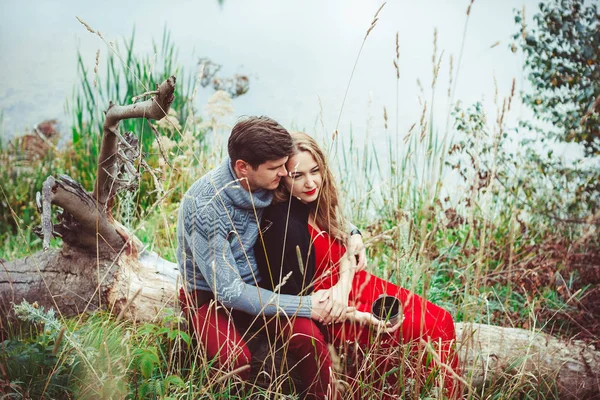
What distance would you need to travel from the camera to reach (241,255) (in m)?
2.26

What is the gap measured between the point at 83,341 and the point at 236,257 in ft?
2.24

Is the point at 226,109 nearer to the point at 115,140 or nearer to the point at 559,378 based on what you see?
the point at 115,140

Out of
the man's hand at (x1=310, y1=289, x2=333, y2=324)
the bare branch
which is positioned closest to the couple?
the man's hand at (x1=310, y1=289, x2=333, y2=324)

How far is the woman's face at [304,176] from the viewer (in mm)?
2324

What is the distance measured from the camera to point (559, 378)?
260cm

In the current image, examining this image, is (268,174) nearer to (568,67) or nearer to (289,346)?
(289,346)

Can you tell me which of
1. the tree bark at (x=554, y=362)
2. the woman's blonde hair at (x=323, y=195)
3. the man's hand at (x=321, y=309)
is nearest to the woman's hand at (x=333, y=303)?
the man's hand at (x=321, y=309)

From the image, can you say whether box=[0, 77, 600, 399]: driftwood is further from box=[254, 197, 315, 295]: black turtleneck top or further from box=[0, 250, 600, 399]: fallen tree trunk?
box=[254, 197, 315, 295]: black turtleneck top

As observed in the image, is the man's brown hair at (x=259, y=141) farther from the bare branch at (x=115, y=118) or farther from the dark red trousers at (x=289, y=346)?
the dark red trousers at (x=289, y=346)

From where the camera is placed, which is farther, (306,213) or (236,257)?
Result: (306,213)

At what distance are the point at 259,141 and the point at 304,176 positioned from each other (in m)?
0.31

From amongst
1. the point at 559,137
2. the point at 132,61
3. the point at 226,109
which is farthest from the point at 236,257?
the point at 132,61

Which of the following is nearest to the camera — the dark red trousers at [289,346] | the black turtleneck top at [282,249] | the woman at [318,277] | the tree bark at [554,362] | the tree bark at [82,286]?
the dark red trousers at [289,346]

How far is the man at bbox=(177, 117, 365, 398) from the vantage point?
2078 mm
